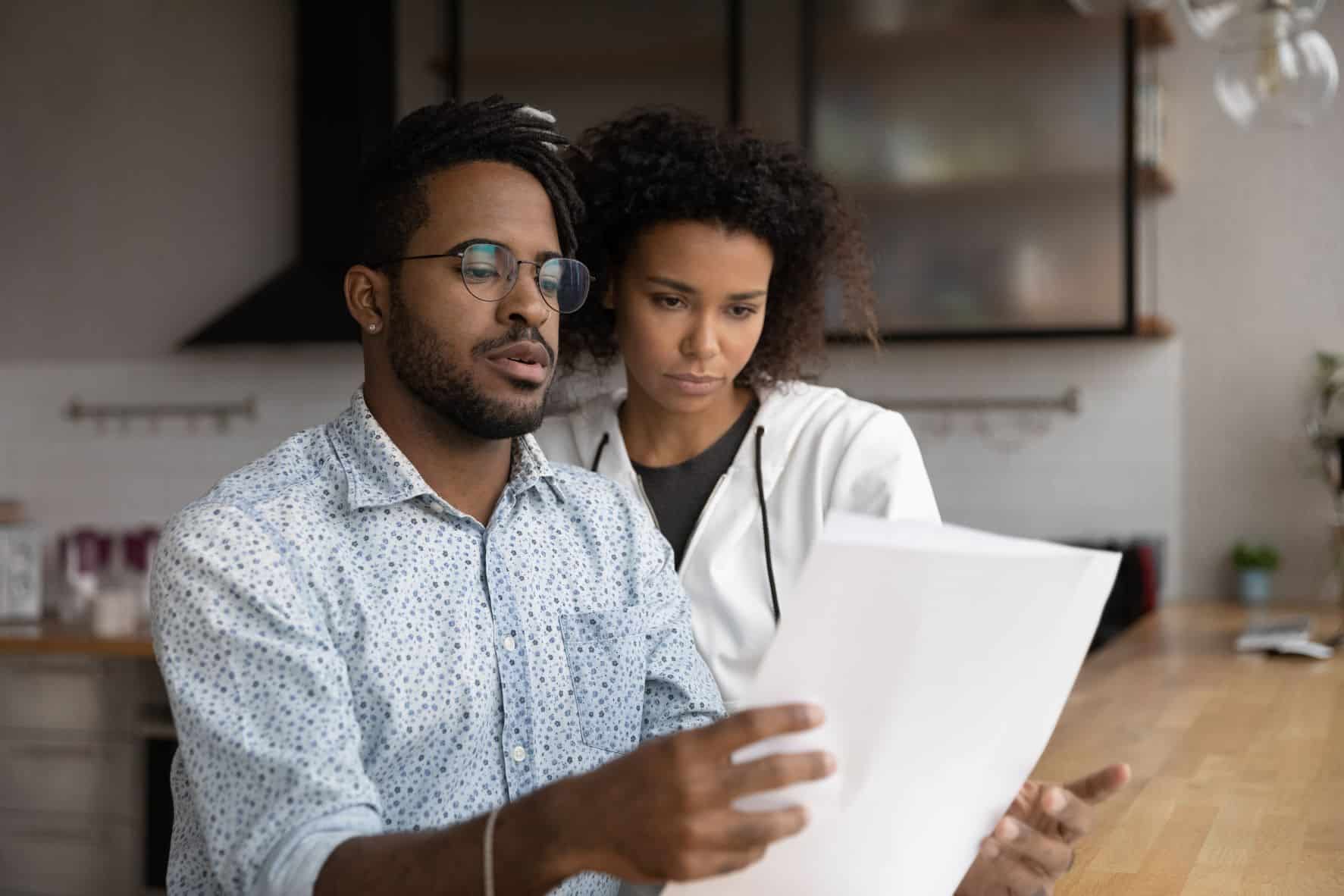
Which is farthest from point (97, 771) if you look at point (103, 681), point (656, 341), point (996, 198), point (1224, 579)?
point (1224, 579)

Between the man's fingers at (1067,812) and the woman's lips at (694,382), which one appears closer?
the man's fingers at (1067,812)

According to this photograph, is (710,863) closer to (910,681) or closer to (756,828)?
(756,828)

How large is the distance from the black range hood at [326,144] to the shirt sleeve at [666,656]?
257 centimetres

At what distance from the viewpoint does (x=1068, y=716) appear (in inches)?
82.1

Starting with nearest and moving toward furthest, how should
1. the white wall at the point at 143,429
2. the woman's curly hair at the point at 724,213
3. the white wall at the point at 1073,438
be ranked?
the woman's curly hair at the point at 724,213, the white wall at the point at 1073,438, the white wall at the point at 143,429

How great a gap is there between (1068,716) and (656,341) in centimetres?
86

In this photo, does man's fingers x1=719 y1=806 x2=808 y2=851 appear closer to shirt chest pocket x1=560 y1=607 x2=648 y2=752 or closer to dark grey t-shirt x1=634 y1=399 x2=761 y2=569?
shirt chest pocket x1=560 y1=607 x2=648 y2=752

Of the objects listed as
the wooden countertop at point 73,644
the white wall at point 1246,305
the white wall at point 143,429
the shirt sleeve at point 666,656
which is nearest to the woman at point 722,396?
the shirt sleeve at point 666,656

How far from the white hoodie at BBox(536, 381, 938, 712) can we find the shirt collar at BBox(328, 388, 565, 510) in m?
0.46

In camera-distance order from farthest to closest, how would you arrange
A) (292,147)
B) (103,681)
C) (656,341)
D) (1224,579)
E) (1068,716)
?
(292,147) < (1224,579) < (103,681) < (1068,716) < (656,341)

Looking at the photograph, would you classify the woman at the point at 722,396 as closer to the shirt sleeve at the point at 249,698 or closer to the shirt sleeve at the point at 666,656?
the shirt sleeve at the point at 666,656

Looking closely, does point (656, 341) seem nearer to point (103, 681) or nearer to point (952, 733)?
point (952, 733)

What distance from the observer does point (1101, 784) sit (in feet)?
3.57

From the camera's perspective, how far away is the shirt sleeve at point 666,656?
4.50ft
